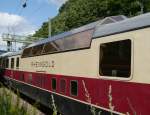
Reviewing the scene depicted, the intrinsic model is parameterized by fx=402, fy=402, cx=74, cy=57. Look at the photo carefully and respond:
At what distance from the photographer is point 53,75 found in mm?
13242

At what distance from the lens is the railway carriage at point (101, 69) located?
721 centimetres

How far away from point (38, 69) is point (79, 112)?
19.5ft

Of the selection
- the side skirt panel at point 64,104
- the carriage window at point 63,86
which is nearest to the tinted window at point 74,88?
the side skirt panel at point 64,104

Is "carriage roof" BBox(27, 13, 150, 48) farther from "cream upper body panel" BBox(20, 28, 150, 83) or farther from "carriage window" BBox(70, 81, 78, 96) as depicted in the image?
"carriage window" BBox(70, 81, 78, 96)

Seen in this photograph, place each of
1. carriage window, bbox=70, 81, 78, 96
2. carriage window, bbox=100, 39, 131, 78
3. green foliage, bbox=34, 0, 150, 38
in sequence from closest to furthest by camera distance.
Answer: carriage window, bbox=100, 39, 131, 78, carriage window, bbox=70, 81, 78, 96, green foliage, bbox=34, 0, 150, 38

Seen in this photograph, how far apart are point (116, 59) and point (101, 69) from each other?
28.9 inches

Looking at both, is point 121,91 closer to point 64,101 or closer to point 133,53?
point 133,53

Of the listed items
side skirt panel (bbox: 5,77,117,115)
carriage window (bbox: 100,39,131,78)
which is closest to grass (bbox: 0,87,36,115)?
side skirt panel (bbox: 5,77,117,115)

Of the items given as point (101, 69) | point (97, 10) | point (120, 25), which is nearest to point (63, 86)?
point (101, 69)

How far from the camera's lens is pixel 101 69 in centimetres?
883

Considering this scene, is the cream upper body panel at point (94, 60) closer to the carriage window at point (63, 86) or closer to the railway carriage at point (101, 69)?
the railway carriage at point (101, 69)

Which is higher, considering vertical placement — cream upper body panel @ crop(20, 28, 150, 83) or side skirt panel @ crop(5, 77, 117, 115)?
cream upper body panel @ crop(20, 28, 150, 83)

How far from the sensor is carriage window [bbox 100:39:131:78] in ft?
25.4

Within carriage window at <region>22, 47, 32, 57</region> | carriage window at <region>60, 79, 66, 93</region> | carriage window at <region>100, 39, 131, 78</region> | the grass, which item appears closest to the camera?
the grass
